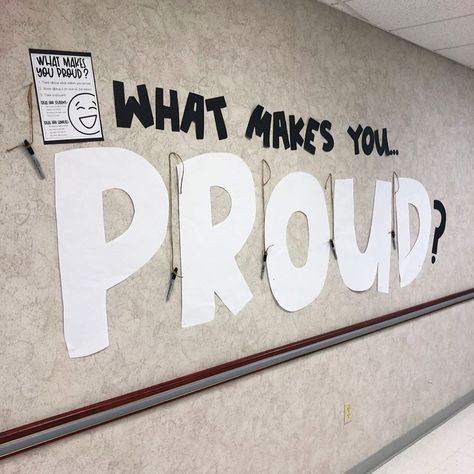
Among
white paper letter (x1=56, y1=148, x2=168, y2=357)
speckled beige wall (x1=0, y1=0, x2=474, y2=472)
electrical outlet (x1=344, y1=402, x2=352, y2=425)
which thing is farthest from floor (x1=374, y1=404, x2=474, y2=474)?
white paper letter (x1=56, y1=148, x2=168, y2=357)

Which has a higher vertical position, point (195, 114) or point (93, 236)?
point (195, 114)

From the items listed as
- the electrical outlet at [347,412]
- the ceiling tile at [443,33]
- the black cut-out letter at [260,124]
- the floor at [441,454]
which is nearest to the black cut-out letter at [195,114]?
the black cut-out letter at [260,124]

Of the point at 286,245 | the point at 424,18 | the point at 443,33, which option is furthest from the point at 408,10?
the point at 286,245

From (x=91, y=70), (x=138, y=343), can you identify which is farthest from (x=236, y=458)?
(x=91, y=70)

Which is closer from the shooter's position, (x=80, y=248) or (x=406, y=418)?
(x=80, y=248)

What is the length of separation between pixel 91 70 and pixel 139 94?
0.70ft

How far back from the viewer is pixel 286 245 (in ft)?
9.28

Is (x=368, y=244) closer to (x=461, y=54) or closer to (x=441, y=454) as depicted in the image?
(x=441, y=454)

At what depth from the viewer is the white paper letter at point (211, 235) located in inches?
92.4

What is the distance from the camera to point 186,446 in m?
2.37

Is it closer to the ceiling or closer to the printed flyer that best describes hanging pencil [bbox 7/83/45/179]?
the printed flyer

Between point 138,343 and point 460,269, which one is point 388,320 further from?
point 138,343

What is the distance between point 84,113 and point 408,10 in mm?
1933

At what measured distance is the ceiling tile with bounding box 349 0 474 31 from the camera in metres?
2.86
